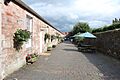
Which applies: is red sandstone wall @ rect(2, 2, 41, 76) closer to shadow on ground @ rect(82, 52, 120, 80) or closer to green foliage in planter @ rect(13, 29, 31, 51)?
green foliage in planter @ rect(13, 29, 31, 51)

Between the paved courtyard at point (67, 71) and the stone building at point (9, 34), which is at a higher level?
the stone building at point (9, 34)

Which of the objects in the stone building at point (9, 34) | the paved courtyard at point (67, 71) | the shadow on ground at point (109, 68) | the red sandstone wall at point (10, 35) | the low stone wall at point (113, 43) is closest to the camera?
the stone building at point (9, 34)

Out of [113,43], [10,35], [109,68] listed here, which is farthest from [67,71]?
[113,43]

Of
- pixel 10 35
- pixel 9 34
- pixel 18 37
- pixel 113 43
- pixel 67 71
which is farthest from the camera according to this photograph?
pixel 113 43

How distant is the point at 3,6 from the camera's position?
8.52 meters

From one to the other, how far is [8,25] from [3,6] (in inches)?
40.0

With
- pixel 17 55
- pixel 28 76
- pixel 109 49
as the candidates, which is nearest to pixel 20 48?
pixel 17 55

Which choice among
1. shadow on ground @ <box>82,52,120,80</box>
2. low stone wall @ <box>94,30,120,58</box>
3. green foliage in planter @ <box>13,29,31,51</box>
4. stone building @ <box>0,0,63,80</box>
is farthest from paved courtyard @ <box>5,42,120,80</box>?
low stone wall @ <box>94,30,120,58</box>

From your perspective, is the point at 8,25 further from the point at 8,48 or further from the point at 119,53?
the point at 119,53

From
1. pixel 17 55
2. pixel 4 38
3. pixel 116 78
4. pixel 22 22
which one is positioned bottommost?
pixel 116 78

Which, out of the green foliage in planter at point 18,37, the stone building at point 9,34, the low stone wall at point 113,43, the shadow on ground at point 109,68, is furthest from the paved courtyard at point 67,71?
the low stone wall at point 113,43

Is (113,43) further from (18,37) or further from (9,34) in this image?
(9,34)

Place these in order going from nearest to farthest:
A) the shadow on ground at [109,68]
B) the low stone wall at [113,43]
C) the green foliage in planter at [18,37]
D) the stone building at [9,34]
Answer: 1. the stone building at [9,34]
2. the shadow on ground at [109,68]
3. the green foliage in planter at [18,37]
4. the low stone wall at [113,43]

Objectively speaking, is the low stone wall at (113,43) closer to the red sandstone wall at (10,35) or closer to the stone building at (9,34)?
the stone building at (9,34)
